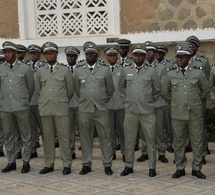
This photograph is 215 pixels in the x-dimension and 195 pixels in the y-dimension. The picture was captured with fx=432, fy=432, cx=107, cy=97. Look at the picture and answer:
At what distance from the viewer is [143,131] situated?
6602 millimetres

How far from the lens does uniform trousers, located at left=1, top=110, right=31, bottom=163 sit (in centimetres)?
700

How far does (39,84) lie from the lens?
688 centimetres

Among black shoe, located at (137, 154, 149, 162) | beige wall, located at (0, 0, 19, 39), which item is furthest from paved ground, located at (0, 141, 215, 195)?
beige wall, located at (0, 0, 19, 39)

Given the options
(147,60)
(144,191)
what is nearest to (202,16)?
(147,60)

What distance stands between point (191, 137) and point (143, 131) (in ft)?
2.39

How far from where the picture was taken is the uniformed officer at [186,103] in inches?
247

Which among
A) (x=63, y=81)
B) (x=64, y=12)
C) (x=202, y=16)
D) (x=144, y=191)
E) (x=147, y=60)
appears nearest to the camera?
(x=144, y=191)

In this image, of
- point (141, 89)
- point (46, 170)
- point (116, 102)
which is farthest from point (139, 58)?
point (46, 170)

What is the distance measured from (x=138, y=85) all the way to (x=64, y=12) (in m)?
4.06

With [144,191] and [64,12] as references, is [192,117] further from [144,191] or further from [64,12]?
[64,12]

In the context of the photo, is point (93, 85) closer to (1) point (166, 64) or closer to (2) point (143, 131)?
(2) point (143, 131)

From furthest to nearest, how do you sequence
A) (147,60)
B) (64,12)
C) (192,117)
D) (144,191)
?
(64,12) → (147,60) → (192,117) → (144,191)

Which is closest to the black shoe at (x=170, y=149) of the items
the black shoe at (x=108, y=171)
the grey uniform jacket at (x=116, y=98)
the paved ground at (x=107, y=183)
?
the paved ground at (x=107, y=183)

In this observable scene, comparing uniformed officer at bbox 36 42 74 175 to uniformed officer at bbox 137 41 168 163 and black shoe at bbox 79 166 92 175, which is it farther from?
uniformed officer at bbox 137 41 168 163
